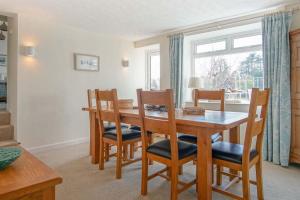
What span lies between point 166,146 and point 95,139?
140 centimetres

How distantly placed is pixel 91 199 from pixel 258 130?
169cm

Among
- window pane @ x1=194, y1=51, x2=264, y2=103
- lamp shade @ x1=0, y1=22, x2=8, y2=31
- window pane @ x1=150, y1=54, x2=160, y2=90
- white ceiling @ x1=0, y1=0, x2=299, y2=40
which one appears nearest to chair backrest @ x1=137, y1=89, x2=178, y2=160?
white ceiling @ x1=0, y1=0, x2=299, y2=40

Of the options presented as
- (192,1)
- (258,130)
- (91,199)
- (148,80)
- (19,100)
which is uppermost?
(192,1)

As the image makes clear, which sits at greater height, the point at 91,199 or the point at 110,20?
the point at 110,20

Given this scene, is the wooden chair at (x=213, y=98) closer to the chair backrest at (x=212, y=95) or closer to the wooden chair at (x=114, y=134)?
the chair backrest at (x=212, y=95)

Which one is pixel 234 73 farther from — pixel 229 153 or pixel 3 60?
pixel 3 60

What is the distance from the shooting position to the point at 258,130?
1.92m

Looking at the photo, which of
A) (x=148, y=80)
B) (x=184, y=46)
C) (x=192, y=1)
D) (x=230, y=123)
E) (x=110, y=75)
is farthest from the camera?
(x=148, y=80)

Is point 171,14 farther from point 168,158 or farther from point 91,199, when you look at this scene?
point 91,199

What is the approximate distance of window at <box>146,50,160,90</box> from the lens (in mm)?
5418

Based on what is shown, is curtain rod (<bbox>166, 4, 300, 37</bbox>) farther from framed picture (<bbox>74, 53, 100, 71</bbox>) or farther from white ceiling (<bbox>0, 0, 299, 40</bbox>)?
framed picture (<bbox>74, 53, 100, 71</bbox>)

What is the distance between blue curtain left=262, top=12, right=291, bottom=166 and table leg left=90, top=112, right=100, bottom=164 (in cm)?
245

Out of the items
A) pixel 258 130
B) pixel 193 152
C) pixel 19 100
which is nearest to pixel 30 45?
pixel 19 100

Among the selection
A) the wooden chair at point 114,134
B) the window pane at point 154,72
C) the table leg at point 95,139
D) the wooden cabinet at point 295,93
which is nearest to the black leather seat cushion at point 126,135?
the wooden chair at point 114,134
